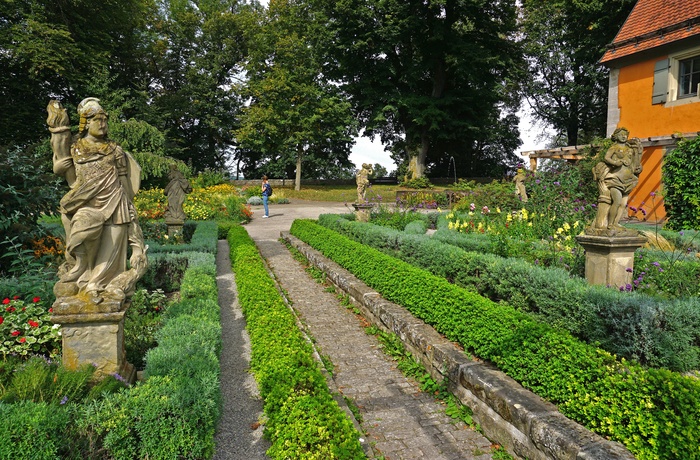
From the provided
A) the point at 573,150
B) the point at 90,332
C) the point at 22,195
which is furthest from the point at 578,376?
the point at 573,150

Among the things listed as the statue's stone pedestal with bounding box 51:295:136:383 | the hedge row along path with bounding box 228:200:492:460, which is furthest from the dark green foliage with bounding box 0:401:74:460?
the hedge row along path with bounding box 228:200:492:460

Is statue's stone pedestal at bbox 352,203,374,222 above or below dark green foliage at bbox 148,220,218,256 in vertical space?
above

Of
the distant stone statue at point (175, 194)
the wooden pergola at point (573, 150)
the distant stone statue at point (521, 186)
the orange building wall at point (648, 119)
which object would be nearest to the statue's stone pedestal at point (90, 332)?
the distant stone statue at point (175, 194)

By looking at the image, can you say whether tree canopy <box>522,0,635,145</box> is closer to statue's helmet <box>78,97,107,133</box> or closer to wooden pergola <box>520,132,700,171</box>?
wooden pergola <box>520,132,700,171</box>

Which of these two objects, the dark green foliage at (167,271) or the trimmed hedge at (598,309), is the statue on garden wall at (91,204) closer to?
the dark green foliage at (167,271)

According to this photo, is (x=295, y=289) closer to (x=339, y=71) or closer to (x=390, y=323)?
(x=390, y=323)

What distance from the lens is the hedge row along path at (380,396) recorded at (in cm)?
362

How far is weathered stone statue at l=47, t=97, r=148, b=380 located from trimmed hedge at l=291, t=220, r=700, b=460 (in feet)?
11.7

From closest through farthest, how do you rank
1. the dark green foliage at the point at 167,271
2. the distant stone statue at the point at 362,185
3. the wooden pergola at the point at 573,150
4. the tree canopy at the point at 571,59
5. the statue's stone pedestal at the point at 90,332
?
the statue's stone pedestal at the point at 90,332, the dark green foliage at the point at 167,271, the wooden pergola at the point at 573,150, the distant stone statue at the point at 362,185, the tree canopy at the point at 571,59

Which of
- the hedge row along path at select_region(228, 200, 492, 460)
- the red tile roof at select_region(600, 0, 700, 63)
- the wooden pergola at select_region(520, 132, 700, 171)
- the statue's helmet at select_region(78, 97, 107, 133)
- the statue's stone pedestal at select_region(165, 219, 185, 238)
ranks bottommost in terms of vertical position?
the hedge row along path at select_region(228, 200, 492, 460)

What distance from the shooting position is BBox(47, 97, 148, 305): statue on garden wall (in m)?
3.62

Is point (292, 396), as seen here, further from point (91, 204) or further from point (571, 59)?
point (571, 59)

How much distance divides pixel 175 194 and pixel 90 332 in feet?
26.4

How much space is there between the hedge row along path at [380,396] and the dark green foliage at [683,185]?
10.5 metres
